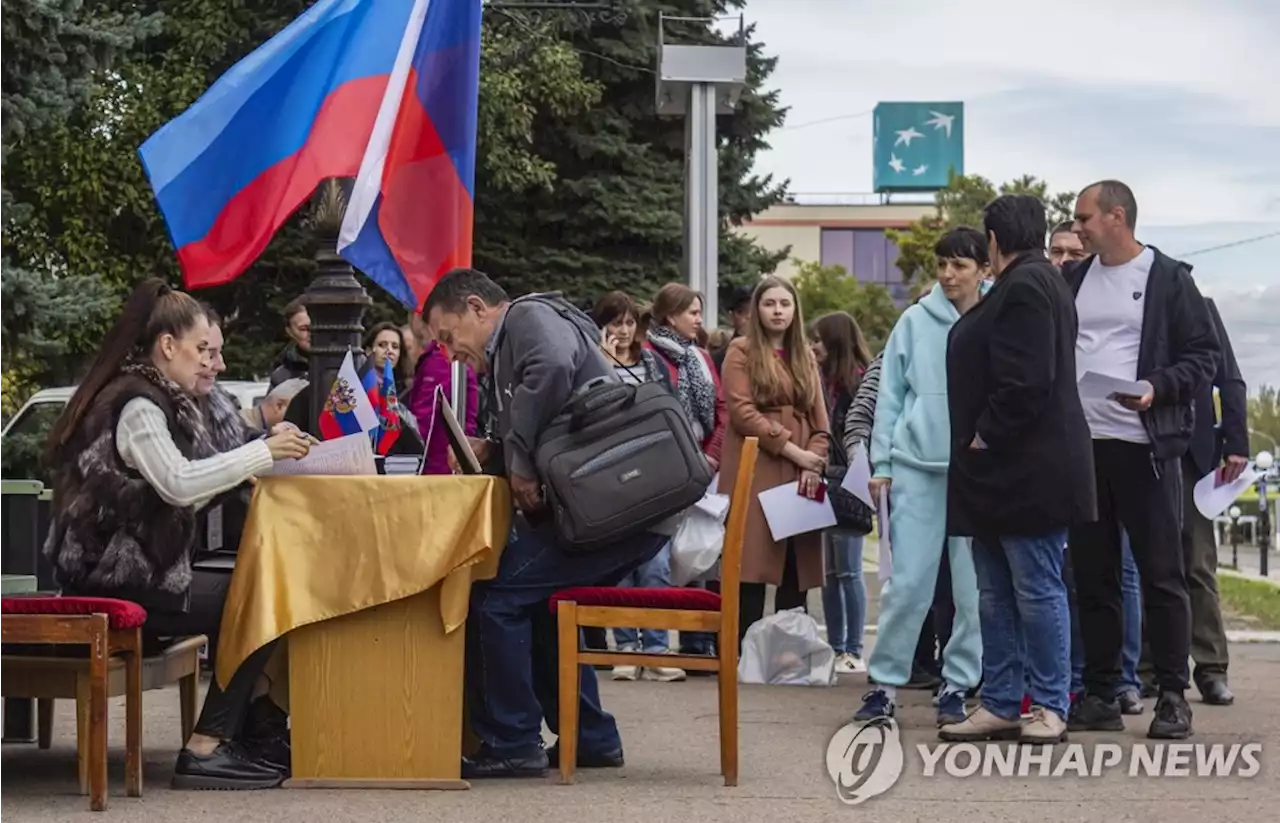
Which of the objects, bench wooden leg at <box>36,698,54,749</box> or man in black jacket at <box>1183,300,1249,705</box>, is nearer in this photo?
bench wooden leg at <box>36,698,54,749</box>

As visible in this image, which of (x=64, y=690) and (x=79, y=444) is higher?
(x=79, y=444)

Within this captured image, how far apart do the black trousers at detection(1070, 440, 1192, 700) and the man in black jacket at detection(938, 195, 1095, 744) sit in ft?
1.92

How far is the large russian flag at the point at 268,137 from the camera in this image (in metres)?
9.29

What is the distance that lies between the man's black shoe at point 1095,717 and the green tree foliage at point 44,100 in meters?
6.72

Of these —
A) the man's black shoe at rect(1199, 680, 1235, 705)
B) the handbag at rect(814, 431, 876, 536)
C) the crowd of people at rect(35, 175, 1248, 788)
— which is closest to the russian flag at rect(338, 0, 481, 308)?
the crowd of people at rect(35, 175, 1248, 788)

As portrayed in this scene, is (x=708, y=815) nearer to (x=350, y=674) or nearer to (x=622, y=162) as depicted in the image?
(x=350, y=674)

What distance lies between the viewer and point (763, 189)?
3512 centimetres

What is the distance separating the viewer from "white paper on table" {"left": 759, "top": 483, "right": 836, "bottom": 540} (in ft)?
36.3

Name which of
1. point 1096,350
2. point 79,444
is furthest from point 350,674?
point 1096,350

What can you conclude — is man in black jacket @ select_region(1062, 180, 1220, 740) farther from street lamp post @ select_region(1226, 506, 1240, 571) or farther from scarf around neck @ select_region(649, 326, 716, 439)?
street lamp post @ select_region(1226, 506, 1240, 571)

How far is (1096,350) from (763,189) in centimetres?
2633

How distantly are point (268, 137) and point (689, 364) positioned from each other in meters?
2.95

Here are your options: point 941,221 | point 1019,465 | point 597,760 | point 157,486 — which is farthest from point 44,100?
point 941,221

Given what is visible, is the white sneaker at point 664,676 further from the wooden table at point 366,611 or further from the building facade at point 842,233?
the building facade at point 842,233
